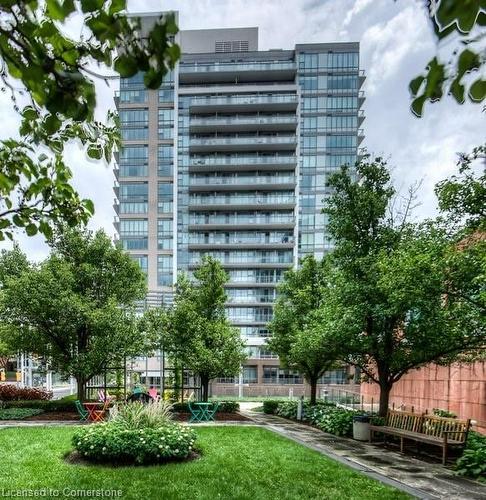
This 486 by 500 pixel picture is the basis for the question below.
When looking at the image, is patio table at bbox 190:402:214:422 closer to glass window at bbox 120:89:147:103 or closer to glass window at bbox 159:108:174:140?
glass window at bbox 159:108:174:140

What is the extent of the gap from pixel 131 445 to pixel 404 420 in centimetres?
772

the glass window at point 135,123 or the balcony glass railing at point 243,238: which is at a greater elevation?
the glass window at point 135,123

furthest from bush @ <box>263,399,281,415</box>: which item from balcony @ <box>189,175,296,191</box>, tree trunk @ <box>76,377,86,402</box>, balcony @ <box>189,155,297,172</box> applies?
balcony @ <box>189,155,297,172</box>

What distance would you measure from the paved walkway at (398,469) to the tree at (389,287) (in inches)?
101

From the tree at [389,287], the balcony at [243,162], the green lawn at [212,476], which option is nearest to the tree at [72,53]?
the green lawn at [212,476]

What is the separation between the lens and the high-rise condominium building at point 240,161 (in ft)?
184

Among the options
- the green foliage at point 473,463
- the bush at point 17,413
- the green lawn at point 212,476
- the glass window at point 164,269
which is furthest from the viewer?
the glass window at point 164,269

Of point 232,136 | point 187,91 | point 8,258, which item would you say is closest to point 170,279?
point 232,136

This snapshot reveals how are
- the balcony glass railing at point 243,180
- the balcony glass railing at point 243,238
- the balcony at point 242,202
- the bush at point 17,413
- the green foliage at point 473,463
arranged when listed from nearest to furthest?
1. the green foliage at point 473,463
2. the bush at point 17,413
3. the balcony glass railing at point 243,238
4. the balcony at point 242,202
5. the balcony glass railing at point 243,180

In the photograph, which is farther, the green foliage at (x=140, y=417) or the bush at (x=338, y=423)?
the bush at (x=338, y=423)

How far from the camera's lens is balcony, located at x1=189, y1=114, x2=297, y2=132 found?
57594 millimetres

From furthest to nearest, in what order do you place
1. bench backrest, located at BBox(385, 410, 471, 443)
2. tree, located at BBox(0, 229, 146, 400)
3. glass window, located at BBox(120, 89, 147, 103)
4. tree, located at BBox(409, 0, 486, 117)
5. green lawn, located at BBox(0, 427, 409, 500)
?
glass window, located at BBox(120, 89, 147, 103) < tree, located at BBox(0, 229, 146, 400) < bench backrest, located at BBox(385, 410, 471, 443) < green lawn, located at BBox(0, 427, 409, 500) < tree, located at BBox(409, 0, 486, 117)

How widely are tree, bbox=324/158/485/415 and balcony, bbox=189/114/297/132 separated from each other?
45441mm

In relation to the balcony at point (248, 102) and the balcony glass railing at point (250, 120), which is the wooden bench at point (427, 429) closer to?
the balcony glass railing at point (250, 120)
